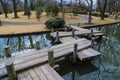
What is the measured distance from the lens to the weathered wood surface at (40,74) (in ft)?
25.3

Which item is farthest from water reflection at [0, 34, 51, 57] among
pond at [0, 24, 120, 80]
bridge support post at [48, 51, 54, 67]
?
bridge support post at [48, 51, 54, 67]

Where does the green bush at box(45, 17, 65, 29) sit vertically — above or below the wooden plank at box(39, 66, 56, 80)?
above

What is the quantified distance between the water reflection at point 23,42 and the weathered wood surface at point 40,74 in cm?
676

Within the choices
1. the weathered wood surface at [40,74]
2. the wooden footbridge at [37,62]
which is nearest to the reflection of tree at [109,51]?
the wooden footbridge at [37,62]

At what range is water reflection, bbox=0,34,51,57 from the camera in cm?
1541

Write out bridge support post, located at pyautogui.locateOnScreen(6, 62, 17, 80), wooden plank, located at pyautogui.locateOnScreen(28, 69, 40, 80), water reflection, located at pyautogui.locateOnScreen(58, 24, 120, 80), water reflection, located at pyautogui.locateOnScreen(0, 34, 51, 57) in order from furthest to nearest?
water reflection, located at pyautogui.locateOnScreen(0, 34, 51, 57), water reflection, located at pyautogui.locateOnScreen(58, 24, 120, 80), wooden plank, located at pyautogui.locateOnScreen(28, 69, 40, 80), bridge support post, located at pyautogui.locateOnScreen(6, 62, 17, 80)

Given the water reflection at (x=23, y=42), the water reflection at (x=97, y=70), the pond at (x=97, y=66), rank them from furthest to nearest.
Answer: the water reflection at (x=23, y=42)
the pond at (x=97, y=66)
the water reflection at (x=97, y=70)

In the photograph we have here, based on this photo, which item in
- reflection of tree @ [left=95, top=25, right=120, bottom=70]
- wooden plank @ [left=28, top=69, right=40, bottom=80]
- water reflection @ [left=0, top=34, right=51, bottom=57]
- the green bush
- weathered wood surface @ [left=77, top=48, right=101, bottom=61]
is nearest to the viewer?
wooden plank @ [left=28, top=69, right=40, bottom=80]

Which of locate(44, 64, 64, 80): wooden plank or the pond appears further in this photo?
the pond

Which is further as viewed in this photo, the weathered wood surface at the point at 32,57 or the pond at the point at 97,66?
the pond at the point at 97,66

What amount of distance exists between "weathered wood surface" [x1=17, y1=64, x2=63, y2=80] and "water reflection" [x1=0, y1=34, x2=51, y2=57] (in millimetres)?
6763

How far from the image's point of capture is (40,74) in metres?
7.98

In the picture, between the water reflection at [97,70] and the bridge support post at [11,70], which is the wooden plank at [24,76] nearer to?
the bridge support post at [11,70]

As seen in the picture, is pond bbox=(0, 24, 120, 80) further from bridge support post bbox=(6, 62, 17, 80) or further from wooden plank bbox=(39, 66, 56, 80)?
bridge support post bbox=(6, 62, 17, 80)
